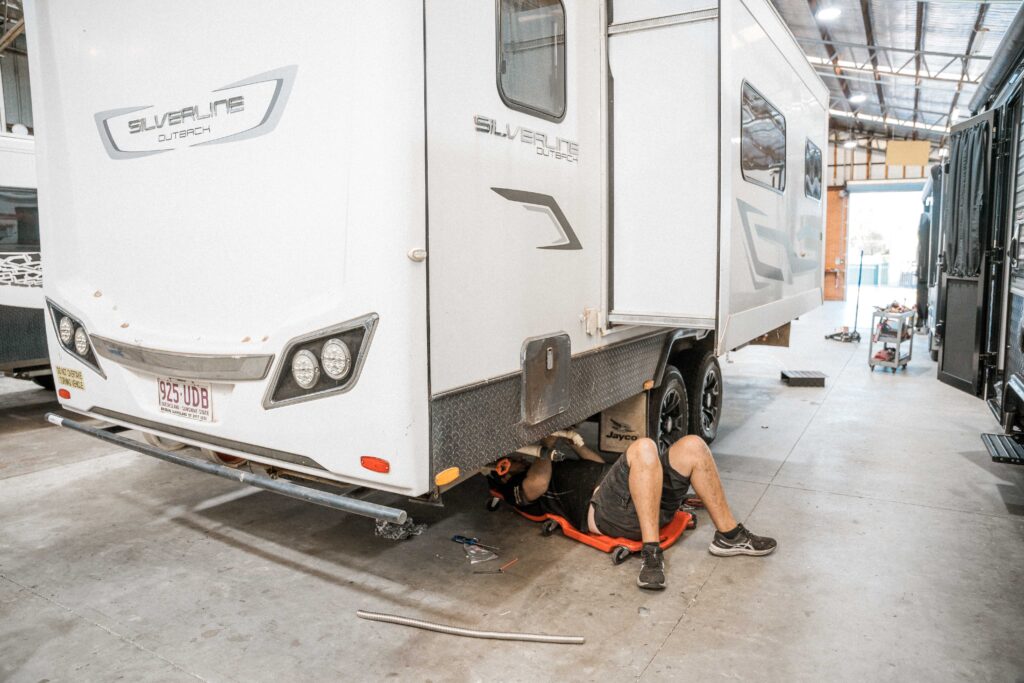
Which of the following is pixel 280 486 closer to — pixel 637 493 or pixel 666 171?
pixel 637 493

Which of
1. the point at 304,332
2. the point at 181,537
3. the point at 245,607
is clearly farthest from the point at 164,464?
the point at 304,332

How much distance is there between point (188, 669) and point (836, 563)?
2.83 metres

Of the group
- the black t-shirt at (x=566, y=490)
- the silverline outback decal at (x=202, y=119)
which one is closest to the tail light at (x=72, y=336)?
the silverline outback decal at (x=202, y=119)

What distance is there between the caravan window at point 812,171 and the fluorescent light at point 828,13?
643 cm

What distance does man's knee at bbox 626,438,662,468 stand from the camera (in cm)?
332

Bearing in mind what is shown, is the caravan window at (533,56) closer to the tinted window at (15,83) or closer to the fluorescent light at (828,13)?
the fluorescent light at (828,13)

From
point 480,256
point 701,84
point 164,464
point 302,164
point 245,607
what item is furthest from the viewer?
point 164,464

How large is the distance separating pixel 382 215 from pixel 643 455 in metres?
1.73

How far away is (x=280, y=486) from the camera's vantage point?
103 inches

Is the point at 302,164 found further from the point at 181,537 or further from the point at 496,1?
the point at 181,537

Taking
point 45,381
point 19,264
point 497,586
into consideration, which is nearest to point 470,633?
point 497,586

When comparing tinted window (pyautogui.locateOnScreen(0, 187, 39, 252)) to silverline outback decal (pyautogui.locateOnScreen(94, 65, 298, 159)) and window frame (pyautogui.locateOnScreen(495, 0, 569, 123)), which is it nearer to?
silverline outback decal (pyautogui.locateOnScreen(94, 65, 298, 159))

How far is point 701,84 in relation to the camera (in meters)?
3.27

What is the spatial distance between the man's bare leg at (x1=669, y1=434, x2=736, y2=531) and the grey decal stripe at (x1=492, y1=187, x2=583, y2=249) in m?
1.11
